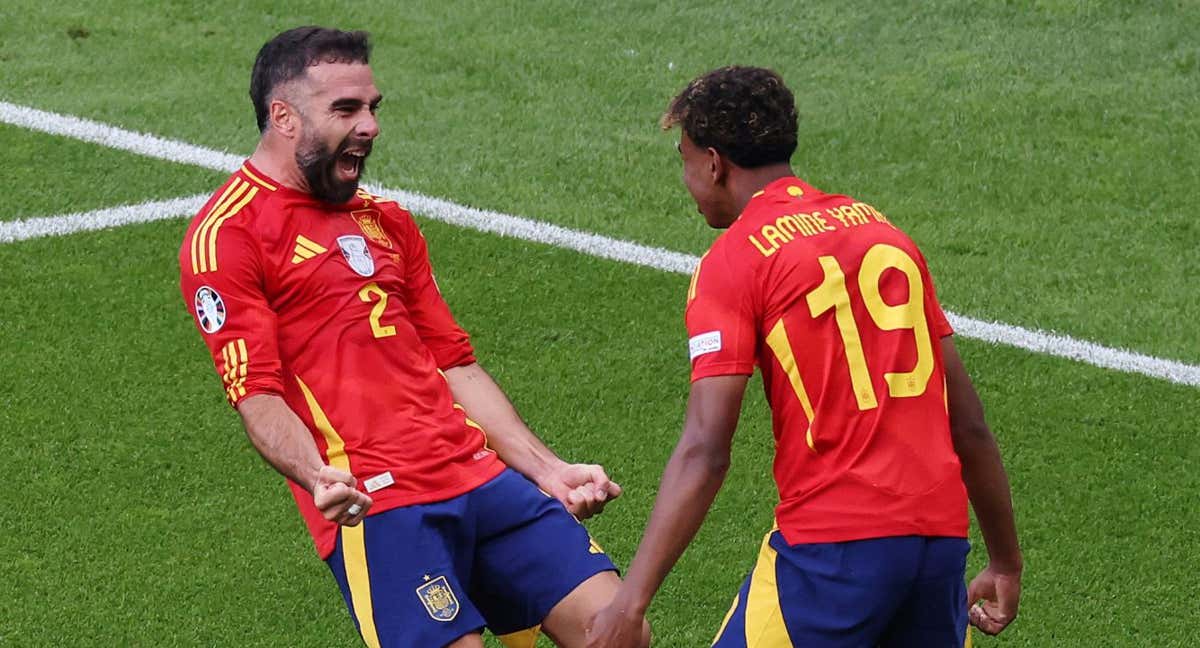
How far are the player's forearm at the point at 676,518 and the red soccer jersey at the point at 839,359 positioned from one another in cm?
20

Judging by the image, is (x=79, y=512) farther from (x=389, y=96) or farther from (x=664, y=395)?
(x=389, y=96)

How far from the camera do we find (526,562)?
526 cm

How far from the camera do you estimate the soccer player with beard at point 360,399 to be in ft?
16.4

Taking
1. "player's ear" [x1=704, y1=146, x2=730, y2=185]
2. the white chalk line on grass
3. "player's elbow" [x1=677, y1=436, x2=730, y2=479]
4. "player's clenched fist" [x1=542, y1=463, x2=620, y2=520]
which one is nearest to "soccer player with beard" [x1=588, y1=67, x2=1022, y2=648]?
"player's elbow" [x1=677, y1=436, x2=730, y2=479]

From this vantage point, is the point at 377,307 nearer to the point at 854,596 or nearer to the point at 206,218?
the point at 206,218

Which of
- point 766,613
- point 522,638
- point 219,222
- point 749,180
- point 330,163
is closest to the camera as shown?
point 766,613

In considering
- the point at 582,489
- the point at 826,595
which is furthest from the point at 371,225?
the point at 826,595

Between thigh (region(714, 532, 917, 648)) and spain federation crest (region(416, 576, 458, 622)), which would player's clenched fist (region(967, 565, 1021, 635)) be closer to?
thigh (region(714, 532, 917, 648))

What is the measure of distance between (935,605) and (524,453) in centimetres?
138

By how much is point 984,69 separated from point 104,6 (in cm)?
597

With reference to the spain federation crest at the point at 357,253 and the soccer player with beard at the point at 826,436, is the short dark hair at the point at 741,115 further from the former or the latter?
Result: the spain federation crest at the point at 357,253

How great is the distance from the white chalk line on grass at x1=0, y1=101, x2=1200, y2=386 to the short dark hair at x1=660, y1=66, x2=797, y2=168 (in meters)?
4.14

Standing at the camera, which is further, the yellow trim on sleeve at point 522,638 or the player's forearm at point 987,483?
the yellow trim on sleeve at point 522,638

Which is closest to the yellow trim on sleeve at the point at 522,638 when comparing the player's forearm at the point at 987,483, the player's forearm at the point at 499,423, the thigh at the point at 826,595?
the player's forearm at the point at 499,423
